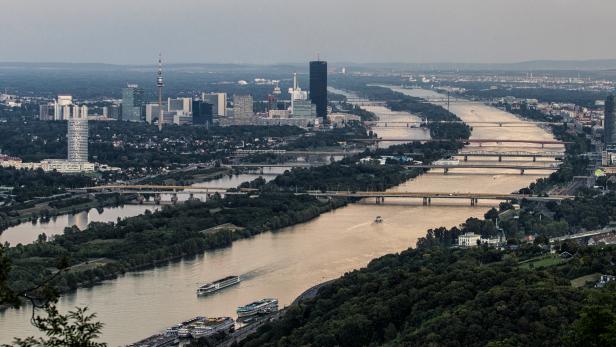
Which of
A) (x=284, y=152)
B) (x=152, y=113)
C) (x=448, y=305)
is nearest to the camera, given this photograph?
(x=448, y=305)

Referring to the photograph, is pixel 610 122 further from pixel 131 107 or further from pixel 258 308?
pixel 258 308

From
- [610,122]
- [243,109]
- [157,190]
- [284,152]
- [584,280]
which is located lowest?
[284,152]

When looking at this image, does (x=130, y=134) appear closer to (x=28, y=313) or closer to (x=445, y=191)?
(x=445, y=191)

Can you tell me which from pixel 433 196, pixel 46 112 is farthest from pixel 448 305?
pixel 46 112

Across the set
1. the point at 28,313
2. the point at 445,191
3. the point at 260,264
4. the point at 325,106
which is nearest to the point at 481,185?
the point at 445,191

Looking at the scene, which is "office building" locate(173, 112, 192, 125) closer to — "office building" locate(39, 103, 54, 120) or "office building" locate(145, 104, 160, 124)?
"office building" locate(145, 104, 160, 124)

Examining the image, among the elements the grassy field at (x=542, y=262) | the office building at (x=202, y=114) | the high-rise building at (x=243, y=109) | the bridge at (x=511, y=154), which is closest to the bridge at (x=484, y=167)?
the bridge at (x=511, y=154)
